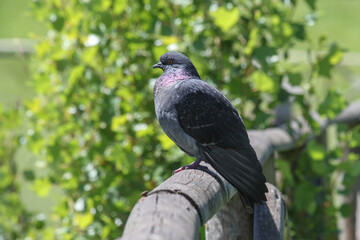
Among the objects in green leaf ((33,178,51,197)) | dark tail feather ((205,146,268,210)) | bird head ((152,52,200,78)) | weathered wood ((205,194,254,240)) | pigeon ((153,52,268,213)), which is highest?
bird head ((152,52,200,78))

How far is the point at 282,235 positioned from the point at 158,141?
4.94 ft

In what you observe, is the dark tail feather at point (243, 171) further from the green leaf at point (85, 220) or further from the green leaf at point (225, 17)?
the green leaf at point (85, 220)

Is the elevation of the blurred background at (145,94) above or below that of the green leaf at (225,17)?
below

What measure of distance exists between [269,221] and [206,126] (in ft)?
1.37

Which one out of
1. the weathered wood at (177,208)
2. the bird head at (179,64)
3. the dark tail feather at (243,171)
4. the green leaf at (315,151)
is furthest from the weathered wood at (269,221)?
the green leaf at (315,151)

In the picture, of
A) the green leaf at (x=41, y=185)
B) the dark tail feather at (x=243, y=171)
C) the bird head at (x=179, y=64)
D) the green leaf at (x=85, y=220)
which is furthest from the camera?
the green leaf at (x=41, y=185)

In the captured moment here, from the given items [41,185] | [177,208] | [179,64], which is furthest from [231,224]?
[41,185]

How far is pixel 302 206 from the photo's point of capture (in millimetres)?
3531

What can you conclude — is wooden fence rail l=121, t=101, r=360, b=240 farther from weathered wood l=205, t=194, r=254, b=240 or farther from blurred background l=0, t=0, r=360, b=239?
blurred background l=0, t=0, r=360, b=239

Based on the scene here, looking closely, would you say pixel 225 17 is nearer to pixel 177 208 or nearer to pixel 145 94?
pixel 145 94

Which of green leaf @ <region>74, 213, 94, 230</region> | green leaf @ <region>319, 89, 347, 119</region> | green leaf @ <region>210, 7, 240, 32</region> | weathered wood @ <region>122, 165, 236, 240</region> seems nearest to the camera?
weathered wood @ <region>122, 165, 236, 240</region>

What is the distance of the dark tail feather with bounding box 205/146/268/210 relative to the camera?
2031mm

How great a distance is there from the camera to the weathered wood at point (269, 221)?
2207mm

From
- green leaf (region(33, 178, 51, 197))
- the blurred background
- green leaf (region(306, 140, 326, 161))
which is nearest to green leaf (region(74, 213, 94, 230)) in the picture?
the blurred background
